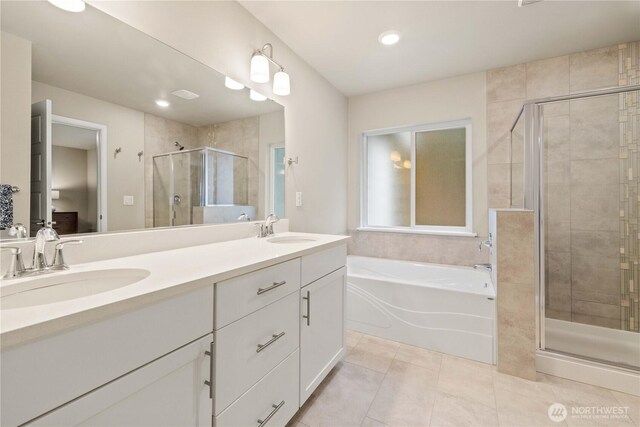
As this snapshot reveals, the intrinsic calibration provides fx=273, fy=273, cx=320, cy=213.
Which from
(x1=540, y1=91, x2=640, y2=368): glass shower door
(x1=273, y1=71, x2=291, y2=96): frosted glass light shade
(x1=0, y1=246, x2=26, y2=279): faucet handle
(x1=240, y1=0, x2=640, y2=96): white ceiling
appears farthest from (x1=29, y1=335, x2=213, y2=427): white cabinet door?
(x1=540, y1=91, x2=640, y2=368): glass shower door

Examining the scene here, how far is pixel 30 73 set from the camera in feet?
3.07

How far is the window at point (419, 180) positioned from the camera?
2.82 meters

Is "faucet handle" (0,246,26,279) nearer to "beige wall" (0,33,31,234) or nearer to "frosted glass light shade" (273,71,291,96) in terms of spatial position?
"beige wall" (0,33,31,234)

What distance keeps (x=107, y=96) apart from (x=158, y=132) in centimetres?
24

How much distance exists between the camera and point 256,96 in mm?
1889

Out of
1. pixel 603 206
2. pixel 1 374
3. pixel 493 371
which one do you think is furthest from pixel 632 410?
pixel 1 374

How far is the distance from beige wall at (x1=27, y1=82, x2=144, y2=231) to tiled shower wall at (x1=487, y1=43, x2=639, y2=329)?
2.80 meters

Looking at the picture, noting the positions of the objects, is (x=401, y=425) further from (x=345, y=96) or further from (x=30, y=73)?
(x=345, y=96)

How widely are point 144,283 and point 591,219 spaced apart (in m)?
3.10

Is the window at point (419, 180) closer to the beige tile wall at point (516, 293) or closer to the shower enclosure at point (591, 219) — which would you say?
the shower enclosure at point (591, 219)

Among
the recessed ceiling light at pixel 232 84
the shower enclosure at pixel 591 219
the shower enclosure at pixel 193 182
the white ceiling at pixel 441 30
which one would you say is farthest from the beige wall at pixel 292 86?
the shower enclosure at pixel 591 219

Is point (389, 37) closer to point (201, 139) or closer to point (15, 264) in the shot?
point (201, 139)

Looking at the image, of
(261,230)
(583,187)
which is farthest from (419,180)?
(261,230)

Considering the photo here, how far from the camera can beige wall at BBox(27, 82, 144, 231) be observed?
41.9 inches
